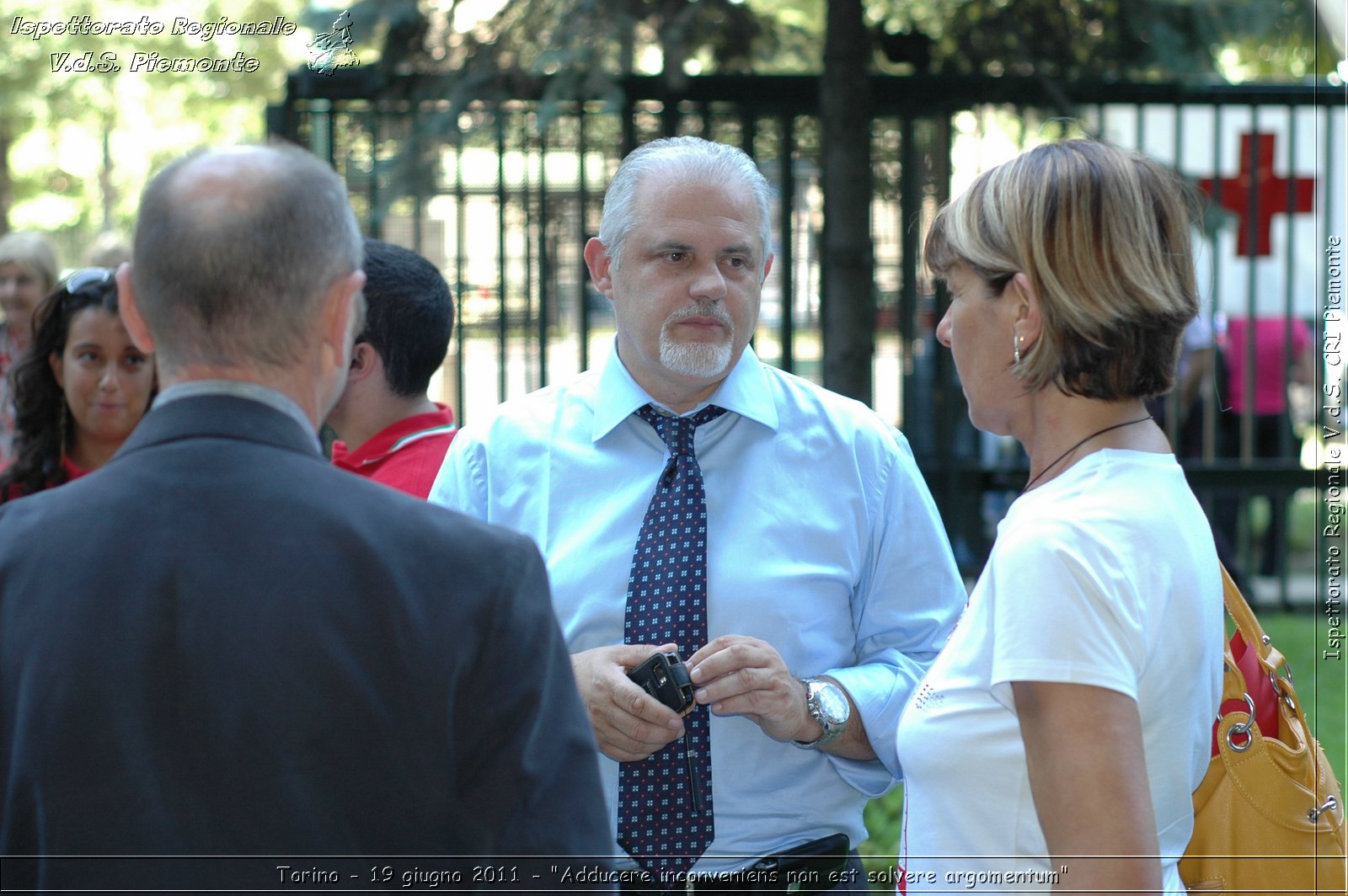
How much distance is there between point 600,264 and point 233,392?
1531mm

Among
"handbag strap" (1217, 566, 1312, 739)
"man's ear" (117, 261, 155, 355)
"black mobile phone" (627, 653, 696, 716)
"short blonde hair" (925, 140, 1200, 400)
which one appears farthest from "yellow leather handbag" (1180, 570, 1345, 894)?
"man's ear" (117, 261, 155, 355)

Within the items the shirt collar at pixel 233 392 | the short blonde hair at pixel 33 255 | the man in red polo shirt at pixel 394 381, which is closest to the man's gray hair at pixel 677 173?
the man in red polo shirt at pixel 394 381

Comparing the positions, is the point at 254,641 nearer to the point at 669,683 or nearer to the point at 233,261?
the point at 233,261

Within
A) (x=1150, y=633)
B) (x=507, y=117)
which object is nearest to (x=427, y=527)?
(x=1150, y=633)

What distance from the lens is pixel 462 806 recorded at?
4.84ft

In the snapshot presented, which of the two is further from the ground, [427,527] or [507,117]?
[507,117]

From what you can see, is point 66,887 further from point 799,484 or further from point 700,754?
point 799,484

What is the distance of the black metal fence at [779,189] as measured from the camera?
5.86m

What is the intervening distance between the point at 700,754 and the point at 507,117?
4.07m

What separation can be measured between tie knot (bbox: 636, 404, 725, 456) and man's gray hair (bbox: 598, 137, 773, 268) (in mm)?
342

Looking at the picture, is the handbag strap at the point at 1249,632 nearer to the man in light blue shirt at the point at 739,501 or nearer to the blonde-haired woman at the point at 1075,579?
the blonde-haired woman at the point at 1075,579

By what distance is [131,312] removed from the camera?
5.13ft

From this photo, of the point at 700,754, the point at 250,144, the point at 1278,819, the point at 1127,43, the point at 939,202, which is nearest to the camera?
the point at 250,144

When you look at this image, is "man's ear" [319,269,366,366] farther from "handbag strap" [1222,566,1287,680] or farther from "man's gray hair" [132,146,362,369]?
"handbag strap" [1222,566,1287,680]
